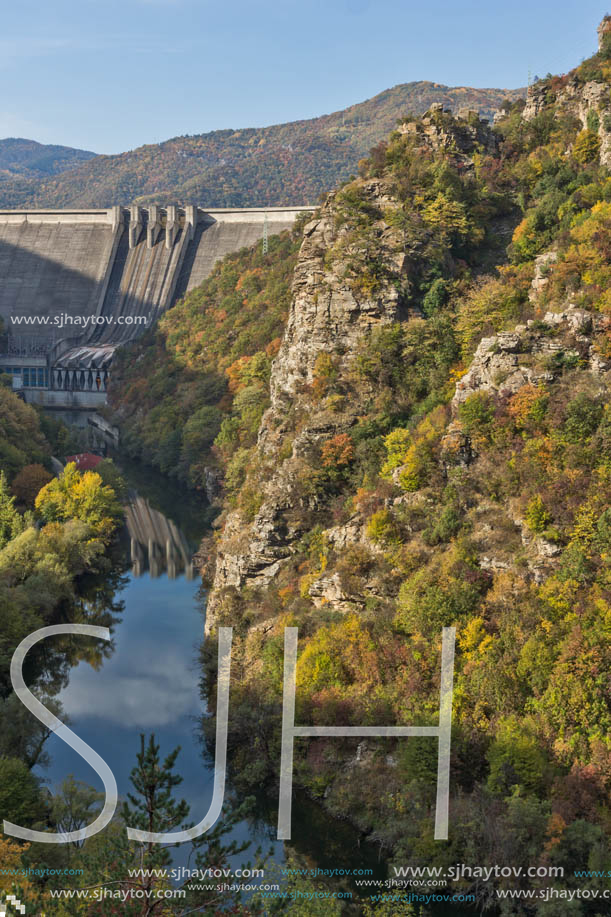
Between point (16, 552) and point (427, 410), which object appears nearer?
point (427, 410)

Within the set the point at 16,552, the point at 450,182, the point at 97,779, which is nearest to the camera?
the point at 97,779

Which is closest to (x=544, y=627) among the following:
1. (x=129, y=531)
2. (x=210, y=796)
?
(x=210, y=796)

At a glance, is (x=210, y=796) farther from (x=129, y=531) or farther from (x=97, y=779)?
(x=129, y=531)

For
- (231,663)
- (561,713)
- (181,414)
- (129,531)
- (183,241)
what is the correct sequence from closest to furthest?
(561,713) → (231,663) → (129,531) → (181,414) → (183,241)

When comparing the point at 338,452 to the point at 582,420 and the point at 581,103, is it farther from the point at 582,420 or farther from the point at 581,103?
the point at 581,103

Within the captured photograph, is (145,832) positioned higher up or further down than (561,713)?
higher up

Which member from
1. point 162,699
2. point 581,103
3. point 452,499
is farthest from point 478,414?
point 581,103
